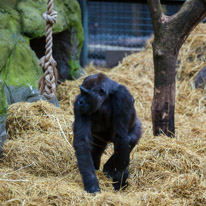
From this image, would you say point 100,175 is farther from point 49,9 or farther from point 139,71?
point 139,71

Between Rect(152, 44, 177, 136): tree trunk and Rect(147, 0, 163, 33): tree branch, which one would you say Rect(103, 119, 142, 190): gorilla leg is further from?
Rect(147, 0, 163, 33): tree branch

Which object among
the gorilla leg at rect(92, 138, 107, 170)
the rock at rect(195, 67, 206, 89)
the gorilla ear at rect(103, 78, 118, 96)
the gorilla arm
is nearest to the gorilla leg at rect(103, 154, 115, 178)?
the gorilla leg at rect(92, 138, 107, 170)

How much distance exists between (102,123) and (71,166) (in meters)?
0.54

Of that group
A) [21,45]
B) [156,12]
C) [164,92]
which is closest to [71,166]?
[164,92]

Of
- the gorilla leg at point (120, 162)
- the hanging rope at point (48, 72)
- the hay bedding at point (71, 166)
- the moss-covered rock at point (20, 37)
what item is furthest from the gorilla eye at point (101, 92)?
the moss-covered rock at point (20, 37)

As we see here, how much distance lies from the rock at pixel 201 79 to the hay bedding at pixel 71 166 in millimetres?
1202

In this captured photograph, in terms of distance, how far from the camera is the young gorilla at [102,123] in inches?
116

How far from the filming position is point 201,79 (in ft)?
20.6

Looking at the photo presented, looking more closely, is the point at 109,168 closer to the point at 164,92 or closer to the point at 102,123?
the point at 102,123

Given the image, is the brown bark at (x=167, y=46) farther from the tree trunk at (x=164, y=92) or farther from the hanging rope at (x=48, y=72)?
the hanging rope at (x=48, y=72)

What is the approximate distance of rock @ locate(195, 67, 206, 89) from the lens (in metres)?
6.26

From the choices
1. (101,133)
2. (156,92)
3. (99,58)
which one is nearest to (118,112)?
(101,133)

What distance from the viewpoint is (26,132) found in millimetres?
3979

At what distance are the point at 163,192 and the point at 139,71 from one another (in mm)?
4079
